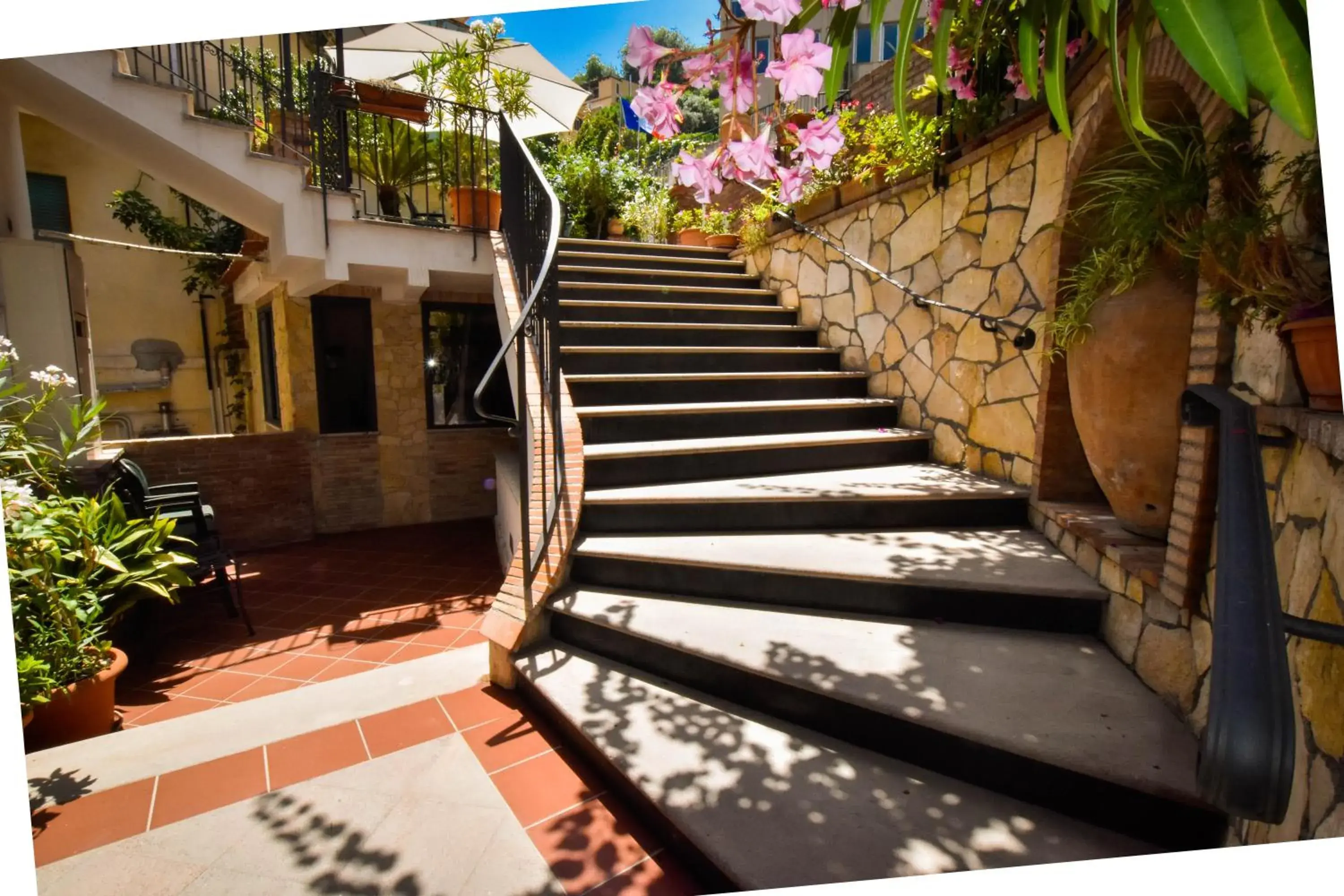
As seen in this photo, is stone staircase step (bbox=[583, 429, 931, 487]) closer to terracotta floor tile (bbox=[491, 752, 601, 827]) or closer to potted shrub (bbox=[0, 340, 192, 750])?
terracotta floor tile (bbox=[491, 752, 601, 827])

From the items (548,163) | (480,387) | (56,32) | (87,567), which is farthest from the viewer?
(548,163)

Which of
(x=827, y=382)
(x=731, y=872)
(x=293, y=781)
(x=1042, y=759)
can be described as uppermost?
(x=827, y=382)

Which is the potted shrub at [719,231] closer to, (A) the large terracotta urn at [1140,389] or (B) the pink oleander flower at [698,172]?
(A) the large terracotta urn at [1140,389]

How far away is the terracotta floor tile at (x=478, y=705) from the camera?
7.58ft

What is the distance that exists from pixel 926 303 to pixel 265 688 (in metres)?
3.97

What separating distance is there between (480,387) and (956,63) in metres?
2.19

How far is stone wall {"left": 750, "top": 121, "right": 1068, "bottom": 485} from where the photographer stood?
107 inches

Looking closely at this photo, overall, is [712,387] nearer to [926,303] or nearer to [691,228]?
[926,303]

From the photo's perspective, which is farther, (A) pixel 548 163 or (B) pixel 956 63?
(A) pixel 548 163

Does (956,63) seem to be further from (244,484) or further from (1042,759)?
(244,484)

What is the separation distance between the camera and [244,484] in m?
5.72

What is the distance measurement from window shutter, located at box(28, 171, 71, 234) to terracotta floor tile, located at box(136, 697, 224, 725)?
8284 mm

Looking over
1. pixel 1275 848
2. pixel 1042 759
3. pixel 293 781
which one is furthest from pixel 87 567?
pixel 1275 848

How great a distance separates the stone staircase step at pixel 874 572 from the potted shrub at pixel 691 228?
405cm
